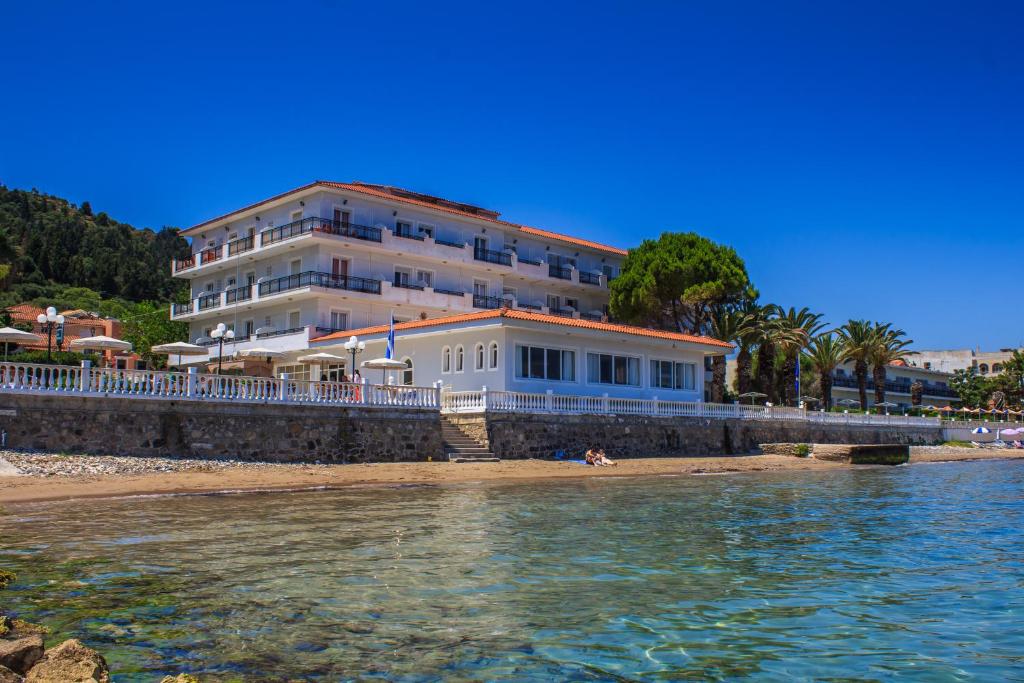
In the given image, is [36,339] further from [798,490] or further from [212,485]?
[798,490]

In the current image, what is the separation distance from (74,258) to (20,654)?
100m

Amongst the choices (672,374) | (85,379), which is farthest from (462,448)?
(672,374)

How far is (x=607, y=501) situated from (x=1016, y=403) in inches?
3417

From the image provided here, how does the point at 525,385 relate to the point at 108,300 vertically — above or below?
below

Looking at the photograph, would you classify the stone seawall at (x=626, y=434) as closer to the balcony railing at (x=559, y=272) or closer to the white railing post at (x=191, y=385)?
the white railing post at (x=191, y=385)

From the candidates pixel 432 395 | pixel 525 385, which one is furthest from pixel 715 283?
A: pixel 432 395

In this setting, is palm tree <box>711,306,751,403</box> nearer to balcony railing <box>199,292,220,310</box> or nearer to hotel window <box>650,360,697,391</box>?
hotel window <box>650,360,697,391</box>

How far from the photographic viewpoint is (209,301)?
53031 mm

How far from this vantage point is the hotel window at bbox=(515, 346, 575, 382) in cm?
3428

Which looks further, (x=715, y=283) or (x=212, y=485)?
(x=715, y=283)

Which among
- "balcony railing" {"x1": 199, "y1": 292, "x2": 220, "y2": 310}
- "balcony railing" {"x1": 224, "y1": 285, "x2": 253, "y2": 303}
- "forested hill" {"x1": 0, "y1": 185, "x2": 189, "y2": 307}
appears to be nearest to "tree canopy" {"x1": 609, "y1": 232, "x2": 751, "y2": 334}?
"balcony railing" {"x1": 224, "y1": 285, "x2": 253, "y2": 303}

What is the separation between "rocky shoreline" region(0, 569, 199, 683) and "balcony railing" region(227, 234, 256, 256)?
46487 mm

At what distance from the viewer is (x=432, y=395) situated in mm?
30328

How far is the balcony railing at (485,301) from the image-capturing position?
2067 inches
